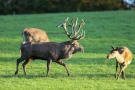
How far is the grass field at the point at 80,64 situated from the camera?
38.0ft

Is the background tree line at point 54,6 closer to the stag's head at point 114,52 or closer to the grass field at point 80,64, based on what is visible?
the grass field at point 80,64

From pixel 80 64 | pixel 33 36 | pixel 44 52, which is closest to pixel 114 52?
pixel 44 52

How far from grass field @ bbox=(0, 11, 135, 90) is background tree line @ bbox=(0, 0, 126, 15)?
2046 centimetres

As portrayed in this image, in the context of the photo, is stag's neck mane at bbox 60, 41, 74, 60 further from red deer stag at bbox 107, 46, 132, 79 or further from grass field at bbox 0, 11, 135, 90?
red deer stag at bbox 107, 46, 132, 79

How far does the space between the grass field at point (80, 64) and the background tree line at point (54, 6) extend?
20.5 meters

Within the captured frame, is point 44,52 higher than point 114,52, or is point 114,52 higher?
point 114,52

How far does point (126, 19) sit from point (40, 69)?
59.8 feet

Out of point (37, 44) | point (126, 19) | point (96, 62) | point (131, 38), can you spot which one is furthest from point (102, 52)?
point (126, 19)

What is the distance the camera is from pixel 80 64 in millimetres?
15422

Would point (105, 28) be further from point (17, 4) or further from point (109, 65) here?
point (17, 4)

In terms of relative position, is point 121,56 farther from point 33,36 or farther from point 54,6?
point 54,6

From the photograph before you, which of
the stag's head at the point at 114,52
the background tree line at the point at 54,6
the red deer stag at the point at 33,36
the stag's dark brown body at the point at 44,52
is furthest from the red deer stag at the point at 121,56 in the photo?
the background tree line at the point at 54,6

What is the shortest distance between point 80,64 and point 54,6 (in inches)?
1417

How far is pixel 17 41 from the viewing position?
72.7 ft
